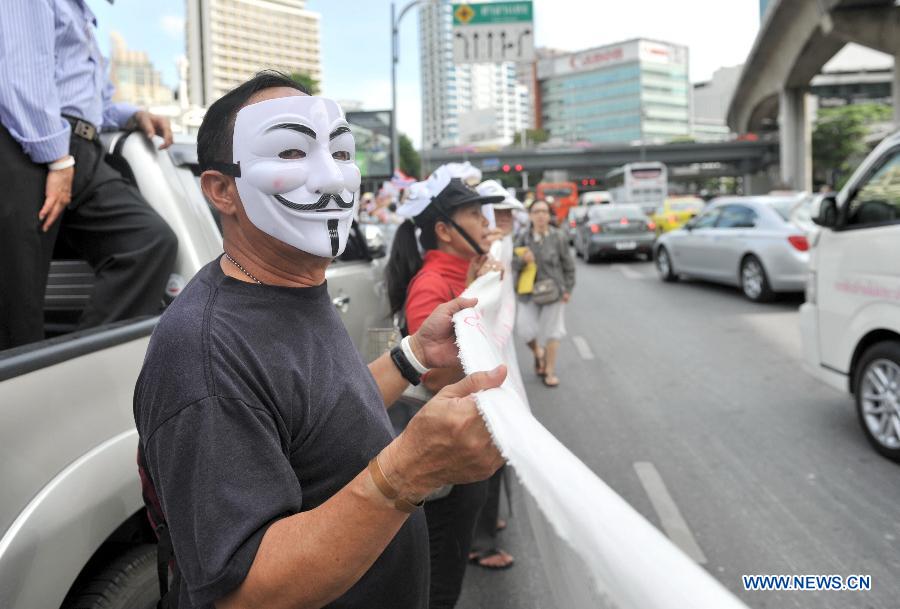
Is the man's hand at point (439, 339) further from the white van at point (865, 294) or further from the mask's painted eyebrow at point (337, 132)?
the white van at point (865, 294)

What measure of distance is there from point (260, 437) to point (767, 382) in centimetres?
669

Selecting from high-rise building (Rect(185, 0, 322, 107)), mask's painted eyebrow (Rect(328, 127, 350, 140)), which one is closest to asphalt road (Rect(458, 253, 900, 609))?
mask's painted eyebrow (Rect(328, 127, 350, 140))

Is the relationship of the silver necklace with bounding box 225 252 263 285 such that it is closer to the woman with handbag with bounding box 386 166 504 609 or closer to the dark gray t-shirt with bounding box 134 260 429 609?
the dark gray t-shirt with bounding box 134 260 429 609

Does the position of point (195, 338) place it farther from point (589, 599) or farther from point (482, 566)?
point (482, 566)

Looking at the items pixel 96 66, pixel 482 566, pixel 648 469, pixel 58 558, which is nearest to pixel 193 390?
pixel 58 558

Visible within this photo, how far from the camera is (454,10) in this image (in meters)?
19.6

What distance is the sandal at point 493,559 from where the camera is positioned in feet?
12.1

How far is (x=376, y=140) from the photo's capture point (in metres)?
16.6

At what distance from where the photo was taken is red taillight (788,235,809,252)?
10828 mm

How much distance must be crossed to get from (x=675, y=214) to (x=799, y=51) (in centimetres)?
1511

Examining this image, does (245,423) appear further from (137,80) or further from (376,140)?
(137,80)

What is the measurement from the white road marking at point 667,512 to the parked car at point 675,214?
19.4 metres

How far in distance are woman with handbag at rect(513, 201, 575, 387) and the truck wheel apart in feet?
18.0

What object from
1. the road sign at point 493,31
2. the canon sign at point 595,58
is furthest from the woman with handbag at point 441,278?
the canon sign at point 595,58
